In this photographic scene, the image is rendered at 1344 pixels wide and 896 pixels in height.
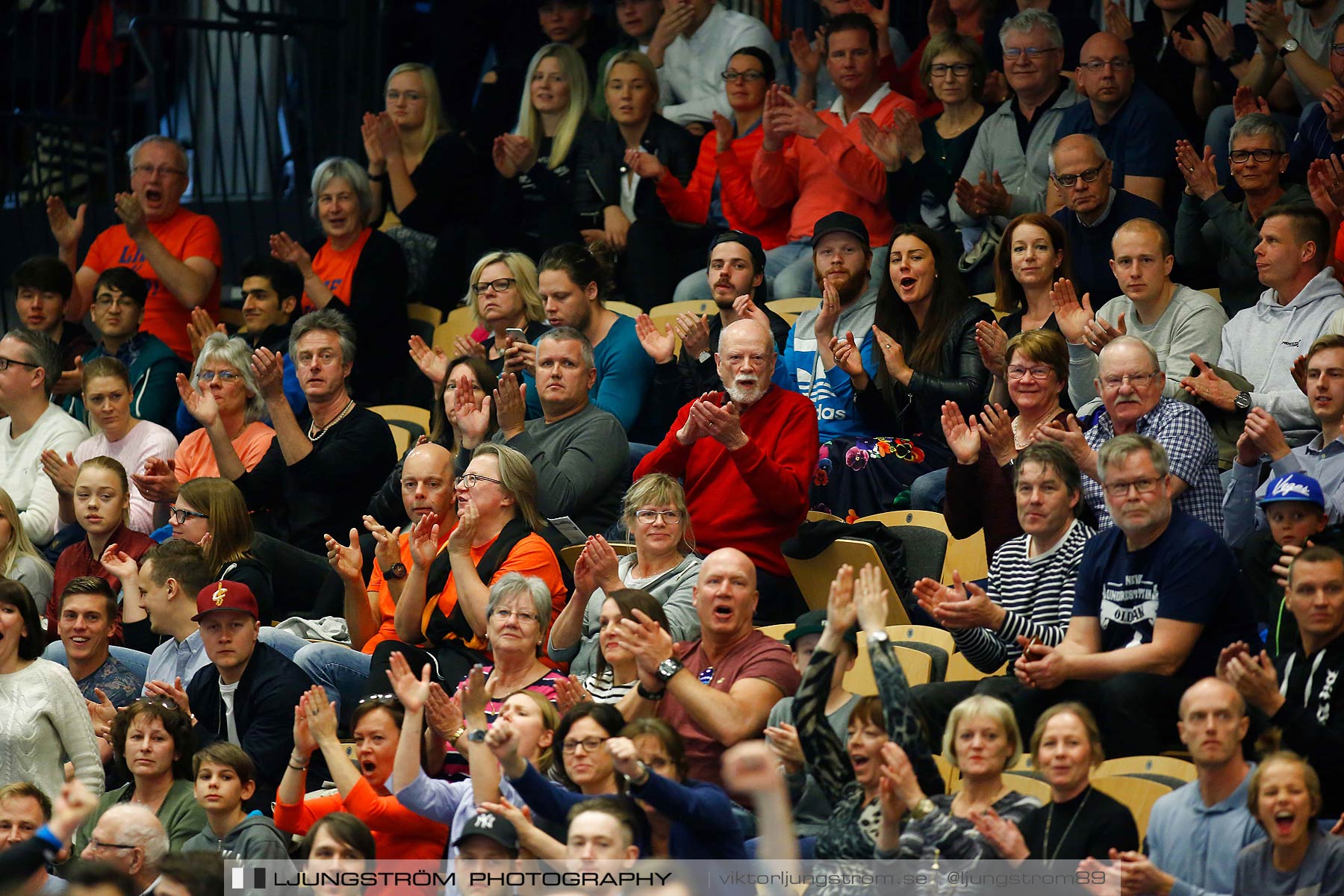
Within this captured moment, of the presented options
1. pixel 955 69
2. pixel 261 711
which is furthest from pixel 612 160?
pixel 261 711

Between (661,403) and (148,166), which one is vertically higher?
(148,166)

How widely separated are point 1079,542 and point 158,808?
8.25 ft

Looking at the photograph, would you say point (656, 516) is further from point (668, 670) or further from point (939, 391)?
point (939, 391)

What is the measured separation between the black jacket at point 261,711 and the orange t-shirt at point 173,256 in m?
2.87

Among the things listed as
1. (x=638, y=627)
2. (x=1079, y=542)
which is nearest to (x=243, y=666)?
(x=638, y=627)

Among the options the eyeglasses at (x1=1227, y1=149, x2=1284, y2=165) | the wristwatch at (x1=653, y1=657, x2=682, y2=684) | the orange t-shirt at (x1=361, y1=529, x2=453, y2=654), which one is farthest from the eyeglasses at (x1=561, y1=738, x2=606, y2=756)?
the eyeglasses at (x1=1227, y1=149, x2=1284, y2=165)

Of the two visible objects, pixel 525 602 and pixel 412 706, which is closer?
pixel 412 706

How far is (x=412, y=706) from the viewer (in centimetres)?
488

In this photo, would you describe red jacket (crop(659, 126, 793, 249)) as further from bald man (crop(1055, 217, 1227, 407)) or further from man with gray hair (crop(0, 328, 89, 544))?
man with gray hair (crop(0, 328, 89, 544))

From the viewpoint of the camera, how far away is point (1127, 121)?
690cm

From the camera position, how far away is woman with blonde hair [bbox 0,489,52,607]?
6.57 metres

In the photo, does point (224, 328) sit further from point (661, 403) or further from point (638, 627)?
point (638, 627)

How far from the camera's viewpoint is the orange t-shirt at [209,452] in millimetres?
7023

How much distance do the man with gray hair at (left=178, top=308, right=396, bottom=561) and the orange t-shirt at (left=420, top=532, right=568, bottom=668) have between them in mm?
1015
